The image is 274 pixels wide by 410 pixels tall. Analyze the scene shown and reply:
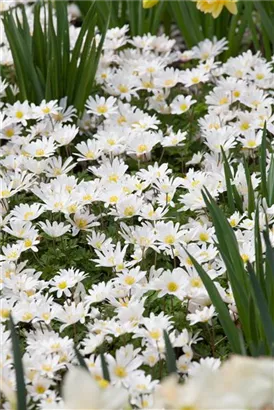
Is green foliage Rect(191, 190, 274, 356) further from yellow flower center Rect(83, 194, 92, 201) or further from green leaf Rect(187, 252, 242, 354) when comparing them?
A: yellow flower center Rect(83, 194, 92, 201)

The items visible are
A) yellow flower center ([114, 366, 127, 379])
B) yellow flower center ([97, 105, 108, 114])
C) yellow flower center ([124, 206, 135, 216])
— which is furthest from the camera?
yellow flower center ([97, 105, 108, 114])

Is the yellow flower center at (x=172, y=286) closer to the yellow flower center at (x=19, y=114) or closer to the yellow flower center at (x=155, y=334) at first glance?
the yellow flower center at (x=155, y=334)

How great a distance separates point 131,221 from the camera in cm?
251

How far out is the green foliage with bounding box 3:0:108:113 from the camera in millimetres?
3066

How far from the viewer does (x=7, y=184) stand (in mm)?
2605

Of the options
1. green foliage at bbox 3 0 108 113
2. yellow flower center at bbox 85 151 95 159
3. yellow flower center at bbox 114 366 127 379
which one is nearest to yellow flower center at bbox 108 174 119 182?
yellow flower center at bbox 85 151 95 159

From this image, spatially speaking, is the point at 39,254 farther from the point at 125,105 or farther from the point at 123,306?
the point at 125,105

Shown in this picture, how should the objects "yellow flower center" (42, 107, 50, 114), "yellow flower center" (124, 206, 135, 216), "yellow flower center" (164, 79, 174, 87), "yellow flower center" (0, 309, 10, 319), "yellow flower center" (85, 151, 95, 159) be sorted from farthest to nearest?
"yellow flower center" (164, 79, 174, 87), "yellow flower center" (42, 107, 50, 114), "yellow flower center" (85, 151, 95, 159), "yellow flower center" (124, 206, 135, 216), "yellow flower center" (0, 309, 10, 319)

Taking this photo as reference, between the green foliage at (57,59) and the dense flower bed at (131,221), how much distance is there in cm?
9

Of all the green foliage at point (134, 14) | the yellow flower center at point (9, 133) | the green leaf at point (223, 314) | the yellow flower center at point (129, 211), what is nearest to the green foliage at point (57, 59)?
the yellow flower center at point (9, 133)

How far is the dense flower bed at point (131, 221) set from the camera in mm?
1901

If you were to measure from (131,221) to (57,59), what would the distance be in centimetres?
87

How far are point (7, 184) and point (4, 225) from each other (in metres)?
0.22

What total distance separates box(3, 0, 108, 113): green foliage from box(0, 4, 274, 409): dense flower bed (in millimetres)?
86
